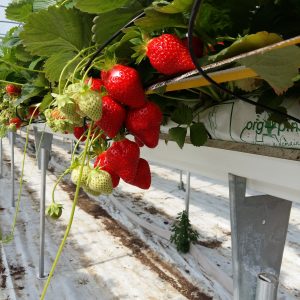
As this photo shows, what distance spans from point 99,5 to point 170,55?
9 cm

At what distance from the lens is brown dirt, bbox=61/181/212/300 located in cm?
223

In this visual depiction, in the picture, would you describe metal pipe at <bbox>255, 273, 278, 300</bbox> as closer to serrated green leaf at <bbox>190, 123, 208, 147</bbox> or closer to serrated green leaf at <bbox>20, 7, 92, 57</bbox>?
serrated green leaf at <bbox>190, 123, 208, 147</bbox>

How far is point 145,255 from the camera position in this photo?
2688 millimetres

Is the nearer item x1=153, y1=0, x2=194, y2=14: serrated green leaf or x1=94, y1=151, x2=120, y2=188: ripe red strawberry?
x1=153, y1=0, x2=194, y2=14: serrated green leaf

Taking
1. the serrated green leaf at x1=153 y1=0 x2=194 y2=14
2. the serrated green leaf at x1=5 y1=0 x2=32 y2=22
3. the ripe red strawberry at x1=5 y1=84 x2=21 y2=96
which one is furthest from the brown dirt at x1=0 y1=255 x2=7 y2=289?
the serrated green leaf at x1=153 y1=0 x2=194 y2=14

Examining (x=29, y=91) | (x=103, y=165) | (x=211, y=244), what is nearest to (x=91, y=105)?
(x=103, y=165)

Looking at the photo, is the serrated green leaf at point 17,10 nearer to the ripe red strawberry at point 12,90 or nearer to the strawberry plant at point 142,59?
the strawberry plant at point 142,59

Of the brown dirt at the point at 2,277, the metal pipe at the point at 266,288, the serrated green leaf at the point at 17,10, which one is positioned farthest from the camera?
the brown dirt at the point at 2,277

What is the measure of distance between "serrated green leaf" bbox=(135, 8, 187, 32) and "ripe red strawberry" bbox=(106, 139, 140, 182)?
0.15 m

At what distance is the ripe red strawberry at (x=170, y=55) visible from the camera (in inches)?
12.9

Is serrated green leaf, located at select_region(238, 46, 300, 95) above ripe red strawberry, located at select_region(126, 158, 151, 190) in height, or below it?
above

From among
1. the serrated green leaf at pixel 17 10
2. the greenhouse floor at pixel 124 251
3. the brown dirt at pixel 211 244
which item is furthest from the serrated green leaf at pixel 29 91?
the brown dirt at pixel 211 244

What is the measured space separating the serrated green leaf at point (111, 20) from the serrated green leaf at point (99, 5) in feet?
0.06

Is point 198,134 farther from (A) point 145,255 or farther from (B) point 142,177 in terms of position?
(A) point 145,255
